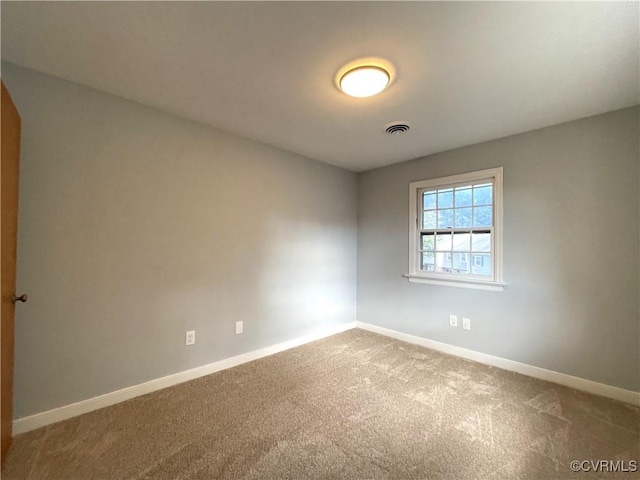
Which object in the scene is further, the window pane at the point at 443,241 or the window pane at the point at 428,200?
the window pane at the point at 428,200

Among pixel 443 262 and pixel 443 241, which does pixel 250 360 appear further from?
pixel 443 241

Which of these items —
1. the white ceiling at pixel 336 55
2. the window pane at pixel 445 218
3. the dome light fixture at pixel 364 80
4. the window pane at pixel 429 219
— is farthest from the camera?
the window pane at pixel 429 219

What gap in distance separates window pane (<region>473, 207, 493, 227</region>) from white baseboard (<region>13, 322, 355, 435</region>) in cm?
254

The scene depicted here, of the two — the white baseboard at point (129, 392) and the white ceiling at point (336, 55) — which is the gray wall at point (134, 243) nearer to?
the white baseboard at point (129, 392)

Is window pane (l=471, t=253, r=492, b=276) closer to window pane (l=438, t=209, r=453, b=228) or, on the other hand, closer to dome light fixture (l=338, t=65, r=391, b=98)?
window pane (l=438, t=209, r=453, b=228)

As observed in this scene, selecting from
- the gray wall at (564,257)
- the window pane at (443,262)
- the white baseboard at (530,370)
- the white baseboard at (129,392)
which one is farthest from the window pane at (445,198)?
the white baseboard at (129,392)

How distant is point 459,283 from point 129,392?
129 inches

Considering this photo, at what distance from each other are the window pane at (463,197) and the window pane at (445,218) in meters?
0.14

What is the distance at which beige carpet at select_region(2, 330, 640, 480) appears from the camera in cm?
144

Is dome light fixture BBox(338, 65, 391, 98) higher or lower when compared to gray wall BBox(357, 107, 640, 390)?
higher

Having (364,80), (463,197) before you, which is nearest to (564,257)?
(463,197)

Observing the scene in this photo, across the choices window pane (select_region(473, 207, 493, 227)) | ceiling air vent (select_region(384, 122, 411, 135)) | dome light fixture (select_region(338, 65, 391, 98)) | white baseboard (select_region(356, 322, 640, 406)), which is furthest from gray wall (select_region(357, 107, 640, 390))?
dome light fixture (select_region(338, 65, 391, 98))

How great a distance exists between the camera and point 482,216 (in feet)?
9.59

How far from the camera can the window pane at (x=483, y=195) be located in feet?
9.45
